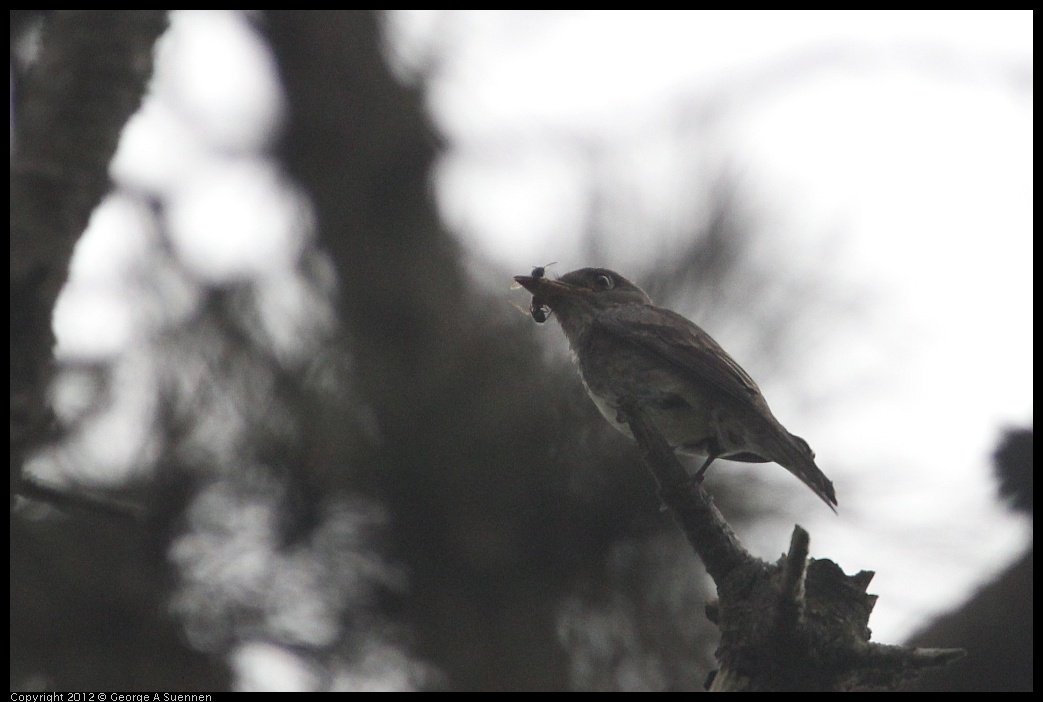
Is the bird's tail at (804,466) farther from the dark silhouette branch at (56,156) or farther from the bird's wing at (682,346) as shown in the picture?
the dark silhouette branch at (56,156)

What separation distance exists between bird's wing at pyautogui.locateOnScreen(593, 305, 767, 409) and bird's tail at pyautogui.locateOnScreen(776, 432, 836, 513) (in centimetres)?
33

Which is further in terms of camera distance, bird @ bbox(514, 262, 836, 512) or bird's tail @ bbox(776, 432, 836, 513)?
bird @ bbox(514, 262, 836, 512)

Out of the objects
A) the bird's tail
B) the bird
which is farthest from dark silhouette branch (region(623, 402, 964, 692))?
→ the bird

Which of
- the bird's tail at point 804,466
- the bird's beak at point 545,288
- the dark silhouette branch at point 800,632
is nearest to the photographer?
the dark silhouette branch at point 800,632

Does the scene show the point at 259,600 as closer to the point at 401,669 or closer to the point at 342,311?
the point at 401,669

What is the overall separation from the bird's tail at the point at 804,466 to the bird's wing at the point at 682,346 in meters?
0.33

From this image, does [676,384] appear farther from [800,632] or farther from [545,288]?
[800,632]

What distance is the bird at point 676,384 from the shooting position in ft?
13.9

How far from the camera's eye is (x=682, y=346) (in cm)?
457

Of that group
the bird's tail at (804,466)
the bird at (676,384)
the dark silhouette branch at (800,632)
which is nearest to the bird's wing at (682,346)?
the bird at (676,384)

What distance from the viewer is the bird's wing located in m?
4.34

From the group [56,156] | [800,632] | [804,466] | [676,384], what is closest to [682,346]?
[676,384]

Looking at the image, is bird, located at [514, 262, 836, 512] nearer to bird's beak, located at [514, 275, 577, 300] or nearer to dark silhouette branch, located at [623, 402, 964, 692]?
bird's beak, located at [514, 275, 577, 300]

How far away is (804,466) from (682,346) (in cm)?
93
